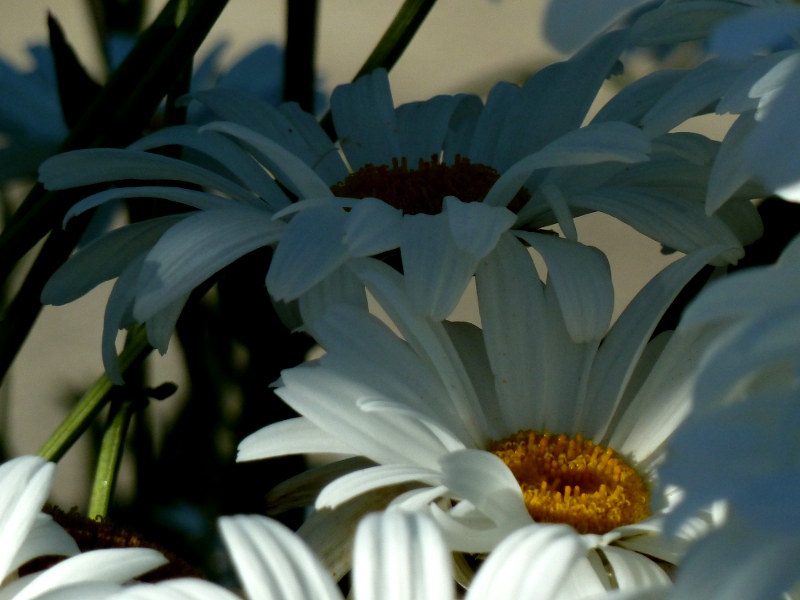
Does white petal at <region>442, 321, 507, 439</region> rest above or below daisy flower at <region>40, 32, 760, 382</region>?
below

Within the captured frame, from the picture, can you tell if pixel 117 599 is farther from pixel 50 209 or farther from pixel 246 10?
pixel 246 10

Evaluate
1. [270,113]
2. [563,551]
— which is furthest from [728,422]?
[270,113]

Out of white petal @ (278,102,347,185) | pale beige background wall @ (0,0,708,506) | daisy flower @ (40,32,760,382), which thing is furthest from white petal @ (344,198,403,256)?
pale beige background wall @ (0,0,708,506)

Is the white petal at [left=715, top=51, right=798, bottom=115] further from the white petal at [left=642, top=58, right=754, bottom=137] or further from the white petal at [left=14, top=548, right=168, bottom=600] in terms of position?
the white petal at [left=14, top=548, right=168, bottom=600]

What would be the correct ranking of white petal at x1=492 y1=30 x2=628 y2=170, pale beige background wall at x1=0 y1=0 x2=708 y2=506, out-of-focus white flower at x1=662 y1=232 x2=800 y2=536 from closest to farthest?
out-of-focus white flower at x1=662 y1=232 x2=800 y2=536
white petal at x1=492 y1=30 x2=628 y2=170
pale beige background wall at x1=0 y1=0 x2=708 y2=506

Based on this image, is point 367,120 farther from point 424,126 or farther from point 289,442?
point 289,442

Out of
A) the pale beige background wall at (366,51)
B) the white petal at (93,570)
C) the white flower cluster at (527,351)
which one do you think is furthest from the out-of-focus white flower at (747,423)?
the pale beige background wall at (366,51)

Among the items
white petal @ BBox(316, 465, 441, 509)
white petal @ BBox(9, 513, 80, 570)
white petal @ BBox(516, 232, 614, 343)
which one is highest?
white petal @ BBox(516, 232, 614, 343)
